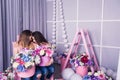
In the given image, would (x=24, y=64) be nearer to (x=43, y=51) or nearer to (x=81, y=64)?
(x=43, y=51)

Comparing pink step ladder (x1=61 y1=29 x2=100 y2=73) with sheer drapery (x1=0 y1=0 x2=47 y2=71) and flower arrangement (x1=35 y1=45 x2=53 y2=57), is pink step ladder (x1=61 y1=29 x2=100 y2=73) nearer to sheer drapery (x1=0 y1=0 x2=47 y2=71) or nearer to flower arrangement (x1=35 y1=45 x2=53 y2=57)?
sheer drapery (x1=0 y1=0 x2=47 y2=71)

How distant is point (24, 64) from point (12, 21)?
1.11 m

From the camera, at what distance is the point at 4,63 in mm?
2768

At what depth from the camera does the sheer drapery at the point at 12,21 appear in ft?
8.72

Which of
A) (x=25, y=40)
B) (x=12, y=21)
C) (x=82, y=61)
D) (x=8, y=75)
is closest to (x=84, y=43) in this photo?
(x=82, y=61)

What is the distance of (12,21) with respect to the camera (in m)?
2.82

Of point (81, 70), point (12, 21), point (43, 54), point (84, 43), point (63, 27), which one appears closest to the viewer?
point (43, 54)

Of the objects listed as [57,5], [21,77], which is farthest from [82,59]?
[57,5]

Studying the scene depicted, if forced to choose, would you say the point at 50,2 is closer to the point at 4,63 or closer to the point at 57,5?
the point at 57,5

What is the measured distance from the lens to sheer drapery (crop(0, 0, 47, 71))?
2658 mm

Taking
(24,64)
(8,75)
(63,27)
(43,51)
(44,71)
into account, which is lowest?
(8,75)

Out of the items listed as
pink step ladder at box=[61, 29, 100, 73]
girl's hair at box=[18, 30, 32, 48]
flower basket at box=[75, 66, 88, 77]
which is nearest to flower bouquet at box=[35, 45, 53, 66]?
girl's hair at box=[18, 30, 32, 48]

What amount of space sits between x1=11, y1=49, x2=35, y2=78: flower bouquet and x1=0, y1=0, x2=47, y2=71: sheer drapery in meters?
0.77

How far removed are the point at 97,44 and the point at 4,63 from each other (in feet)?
5.27
